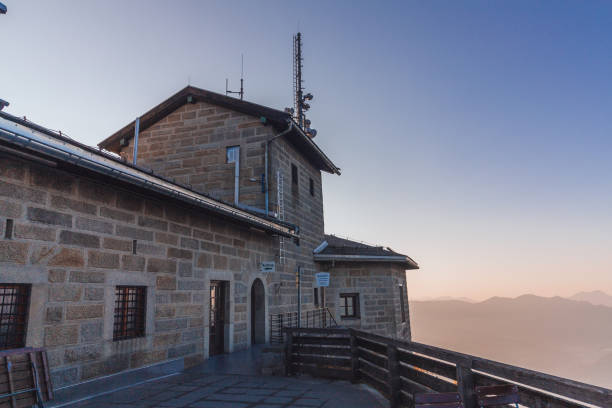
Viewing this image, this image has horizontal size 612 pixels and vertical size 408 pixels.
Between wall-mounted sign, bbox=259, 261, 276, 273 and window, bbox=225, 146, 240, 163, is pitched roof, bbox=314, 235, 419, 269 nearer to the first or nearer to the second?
wall-mounted sign, bbox=259, 261, 276, 273

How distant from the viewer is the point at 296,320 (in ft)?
40.4

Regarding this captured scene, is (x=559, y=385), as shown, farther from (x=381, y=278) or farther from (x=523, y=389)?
(x=381, y=278)

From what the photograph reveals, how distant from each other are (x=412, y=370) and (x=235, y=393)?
244 centimetres

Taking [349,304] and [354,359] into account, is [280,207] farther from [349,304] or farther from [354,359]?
[354,359]

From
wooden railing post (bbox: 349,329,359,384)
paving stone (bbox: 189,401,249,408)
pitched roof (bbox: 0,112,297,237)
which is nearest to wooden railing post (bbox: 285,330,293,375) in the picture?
wooden railing post (bbox: 349,329,359,384)

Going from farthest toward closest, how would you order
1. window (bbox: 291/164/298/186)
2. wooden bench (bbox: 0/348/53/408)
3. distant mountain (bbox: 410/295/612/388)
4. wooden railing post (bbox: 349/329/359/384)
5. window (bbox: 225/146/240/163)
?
distant mountain (bbox: 410/295/612/388) → window (bbox: 291/164/298/186) → window (bbox: 225/146/240/163) → wooden railing post (bbox: 349/329/359/384) → wooden bench (bbox: 0/348/53/408)

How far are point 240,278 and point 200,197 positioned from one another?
282 centimetres

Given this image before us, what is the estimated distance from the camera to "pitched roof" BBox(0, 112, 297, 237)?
4.18 metres

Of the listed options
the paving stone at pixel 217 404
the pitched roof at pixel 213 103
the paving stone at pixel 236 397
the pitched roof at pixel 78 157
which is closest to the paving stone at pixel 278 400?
the paving stone at pixel 236 397

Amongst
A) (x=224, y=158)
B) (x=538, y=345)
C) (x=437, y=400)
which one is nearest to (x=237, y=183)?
(x=224, y=158)

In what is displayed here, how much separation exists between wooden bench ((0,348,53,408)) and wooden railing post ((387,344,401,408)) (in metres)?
3.78

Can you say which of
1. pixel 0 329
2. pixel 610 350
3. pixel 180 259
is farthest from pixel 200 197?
pixel 610 350

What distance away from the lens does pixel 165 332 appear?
6738 mm

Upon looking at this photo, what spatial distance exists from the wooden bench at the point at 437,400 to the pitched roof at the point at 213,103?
9.08m
